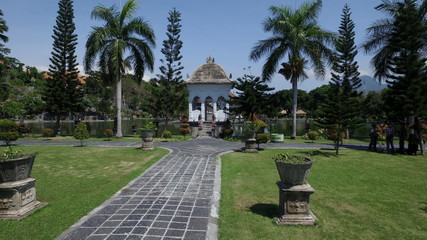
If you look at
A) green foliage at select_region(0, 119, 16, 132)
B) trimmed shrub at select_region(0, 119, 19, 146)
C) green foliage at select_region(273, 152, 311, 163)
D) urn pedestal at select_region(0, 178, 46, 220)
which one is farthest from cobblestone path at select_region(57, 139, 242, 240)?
green foliage at select_region(0, 119, 16, 132)

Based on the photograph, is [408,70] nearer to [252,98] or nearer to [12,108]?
[252,98]

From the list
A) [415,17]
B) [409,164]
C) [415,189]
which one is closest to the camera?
[415,189]

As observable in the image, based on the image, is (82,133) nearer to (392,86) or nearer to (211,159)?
(211,159)

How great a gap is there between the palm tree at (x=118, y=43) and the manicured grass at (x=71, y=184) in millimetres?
8328

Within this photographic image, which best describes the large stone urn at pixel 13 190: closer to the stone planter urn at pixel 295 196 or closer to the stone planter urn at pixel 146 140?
the stone planter urn at pixel 295 196

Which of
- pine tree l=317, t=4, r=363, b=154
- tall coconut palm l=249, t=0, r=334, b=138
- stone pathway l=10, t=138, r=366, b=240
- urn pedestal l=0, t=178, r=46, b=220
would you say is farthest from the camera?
tall coconut palm l=249, t=0, r=334, b=138

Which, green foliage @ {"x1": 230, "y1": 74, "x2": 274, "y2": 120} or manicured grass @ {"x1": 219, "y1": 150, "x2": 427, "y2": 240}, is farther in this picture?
green foliage @ {"x1": 230, "y1": 74, "x2": 274, "y2": 120}

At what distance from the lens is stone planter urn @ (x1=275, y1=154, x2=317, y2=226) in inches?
174

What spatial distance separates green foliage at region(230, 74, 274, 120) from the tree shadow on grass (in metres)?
13.5

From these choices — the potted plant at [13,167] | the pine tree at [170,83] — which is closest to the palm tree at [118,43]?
the pine tree at [170,83]

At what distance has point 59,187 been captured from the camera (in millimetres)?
6484

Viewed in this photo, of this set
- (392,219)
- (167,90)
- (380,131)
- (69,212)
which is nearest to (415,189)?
(392,219)

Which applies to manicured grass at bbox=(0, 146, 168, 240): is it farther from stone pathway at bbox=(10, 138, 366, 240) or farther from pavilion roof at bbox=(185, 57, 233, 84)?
pavilion roof at bbox=(185, 57, 233, 84)

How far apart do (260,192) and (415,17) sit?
46.9 ft
